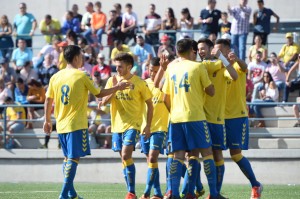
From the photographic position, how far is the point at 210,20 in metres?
24.5

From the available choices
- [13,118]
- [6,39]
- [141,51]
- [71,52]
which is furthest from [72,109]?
[6,39]

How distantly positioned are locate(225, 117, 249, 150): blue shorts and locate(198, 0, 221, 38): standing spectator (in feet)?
35.5

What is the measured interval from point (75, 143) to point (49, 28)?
1464 centimetres

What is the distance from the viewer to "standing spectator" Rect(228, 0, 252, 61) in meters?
24.2

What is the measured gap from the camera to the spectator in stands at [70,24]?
26.9 meters

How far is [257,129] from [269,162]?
1.46 meters

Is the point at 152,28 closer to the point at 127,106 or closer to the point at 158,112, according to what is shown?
the point at 158,112

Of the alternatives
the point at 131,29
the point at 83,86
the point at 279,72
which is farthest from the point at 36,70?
the point at 83,86

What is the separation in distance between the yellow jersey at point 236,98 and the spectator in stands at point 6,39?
14.2 metres

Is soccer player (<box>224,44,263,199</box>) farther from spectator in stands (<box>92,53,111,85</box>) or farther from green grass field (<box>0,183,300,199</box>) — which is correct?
spectator in stands (<box>92,53,111,85</box>)

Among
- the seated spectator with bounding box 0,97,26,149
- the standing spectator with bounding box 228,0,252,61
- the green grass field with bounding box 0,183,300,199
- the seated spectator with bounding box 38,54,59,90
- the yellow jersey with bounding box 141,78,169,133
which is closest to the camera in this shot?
the yellow jersey with bounding box 141,78,169,133

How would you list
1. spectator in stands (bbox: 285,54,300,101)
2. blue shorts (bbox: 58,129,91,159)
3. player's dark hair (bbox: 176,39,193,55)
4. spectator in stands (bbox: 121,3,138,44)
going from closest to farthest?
player's dark hair (bbox: 176,39,193,55), blue shorts (bbox: 58,129,91,159), spectator in stands (bbox: 285,54,300,101), spectator in stands (bbox: 121,3,138,44)

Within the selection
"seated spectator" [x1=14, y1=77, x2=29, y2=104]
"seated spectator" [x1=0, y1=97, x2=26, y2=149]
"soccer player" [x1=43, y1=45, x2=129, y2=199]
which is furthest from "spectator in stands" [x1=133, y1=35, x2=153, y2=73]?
"soccer player" [x1=43, y1=45, x2=129, y2=199]

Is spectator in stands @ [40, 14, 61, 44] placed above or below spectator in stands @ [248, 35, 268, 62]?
above
